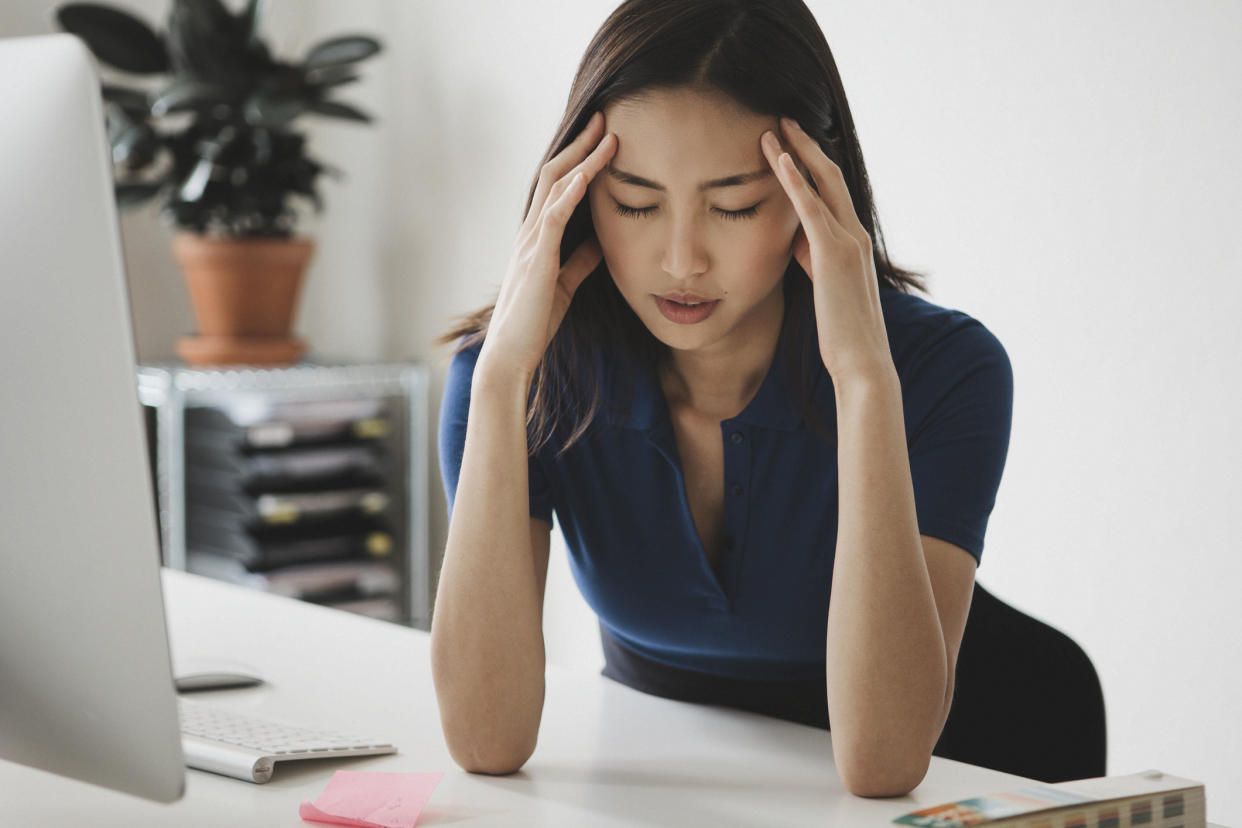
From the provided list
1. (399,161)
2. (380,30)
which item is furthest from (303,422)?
(380,30)

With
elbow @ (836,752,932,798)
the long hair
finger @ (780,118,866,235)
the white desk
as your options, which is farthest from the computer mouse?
finger @ (780,118,866,235)

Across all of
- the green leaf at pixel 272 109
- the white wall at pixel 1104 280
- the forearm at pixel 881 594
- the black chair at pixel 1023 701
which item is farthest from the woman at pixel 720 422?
the green leaf at pixel 272 109

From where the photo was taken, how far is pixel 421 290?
3152 millimetres

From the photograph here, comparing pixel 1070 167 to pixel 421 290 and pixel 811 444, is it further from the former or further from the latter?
pixel 421 290

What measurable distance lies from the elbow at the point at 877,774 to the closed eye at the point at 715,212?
454 mm

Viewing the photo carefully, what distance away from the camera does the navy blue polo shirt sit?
3.71ft

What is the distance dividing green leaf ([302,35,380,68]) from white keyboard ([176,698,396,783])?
1.99 m

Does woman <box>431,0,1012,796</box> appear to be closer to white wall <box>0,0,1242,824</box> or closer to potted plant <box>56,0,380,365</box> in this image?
white wall <box>0,0,1242,824</box>

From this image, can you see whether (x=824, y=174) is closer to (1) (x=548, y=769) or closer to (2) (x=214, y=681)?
(1) (x=548, y=769)

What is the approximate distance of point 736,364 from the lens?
1.24m

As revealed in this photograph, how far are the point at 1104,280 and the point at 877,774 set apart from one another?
1263mm

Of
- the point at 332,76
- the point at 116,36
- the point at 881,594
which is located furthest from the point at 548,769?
the point at 116,36

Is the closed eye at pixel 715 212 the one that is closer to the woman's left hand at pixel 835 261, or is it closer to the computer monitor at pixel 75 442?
the woman's left hand at pixel 835 261

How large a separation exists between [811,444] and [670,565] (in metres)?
0.18
